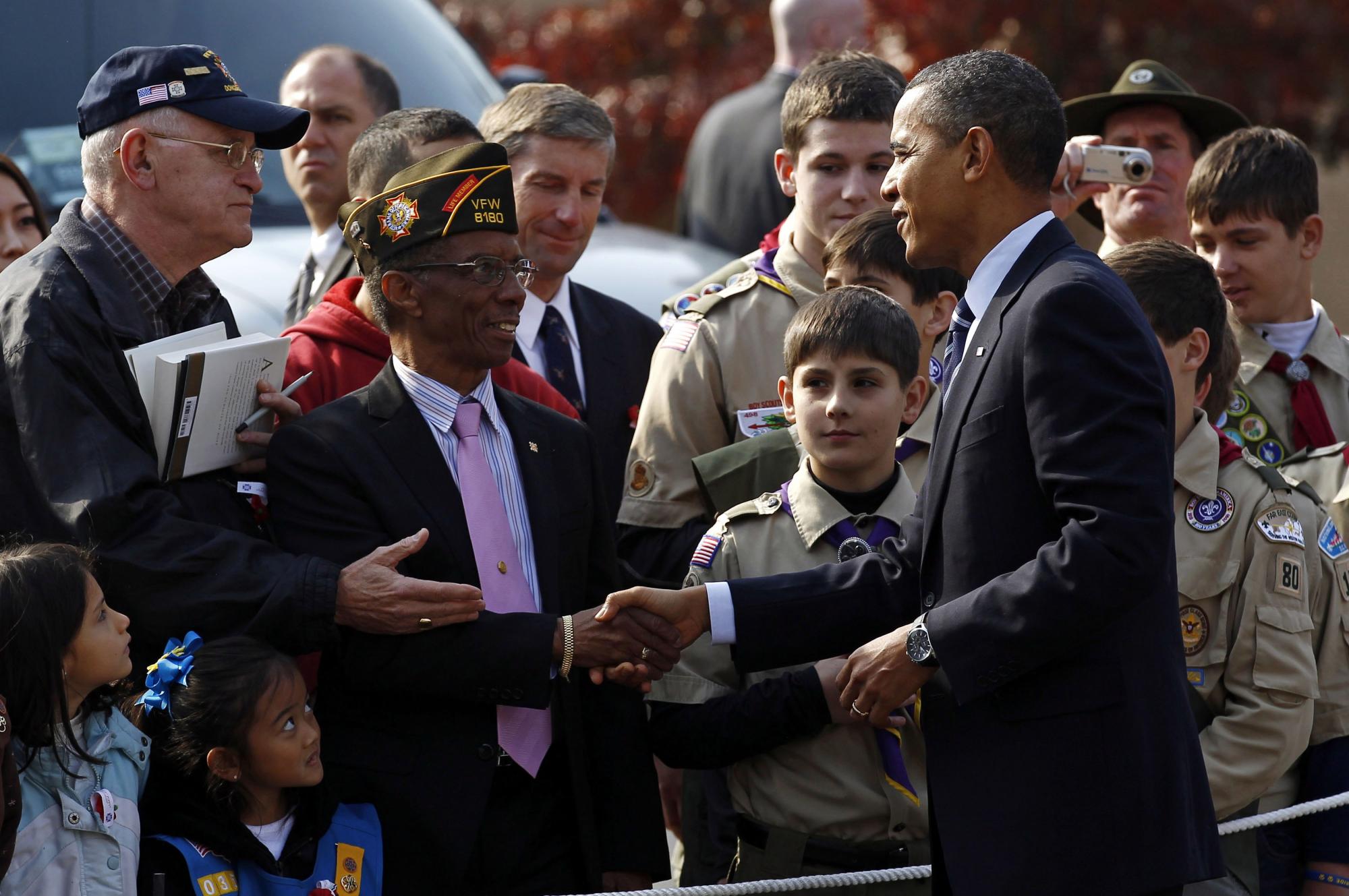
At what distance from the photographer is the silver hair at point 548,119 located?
5133mm

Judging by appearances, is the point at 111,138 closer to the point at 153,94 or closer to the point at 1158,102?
the point at 153,94

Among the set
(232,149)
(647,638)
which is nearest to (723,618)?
(647,638)

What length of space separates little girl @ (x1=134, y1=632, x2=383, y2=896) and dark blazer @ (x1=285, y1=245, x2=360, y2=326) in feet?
7.39

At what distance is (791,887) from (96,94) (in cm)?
238

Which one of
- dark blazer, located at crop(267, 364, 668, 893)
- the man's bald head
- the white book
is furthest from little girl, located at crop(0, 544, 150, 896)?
the man's bald head

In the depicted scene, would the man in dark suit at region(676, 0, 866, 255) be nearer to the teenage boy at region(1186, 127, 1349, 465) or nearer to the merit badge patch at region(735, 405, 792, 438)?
the teenage boy at region(1186, 127, 1349, 465)

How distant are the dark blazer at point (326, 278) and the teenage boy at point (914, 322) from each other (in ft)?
5.56

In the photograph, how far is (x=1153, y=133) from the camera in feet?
19.7

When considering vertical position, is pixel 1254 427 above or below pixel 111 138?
below

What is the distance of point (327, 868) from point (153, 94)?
173 cm

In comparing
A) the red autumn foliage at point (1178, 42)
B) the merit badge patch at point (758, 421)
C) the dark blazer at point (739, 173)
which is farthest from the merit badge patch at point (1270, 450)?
the red autumn foliage at point (1178, 42)

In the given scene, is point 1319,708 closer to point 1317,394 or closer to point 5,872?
point 1317,394

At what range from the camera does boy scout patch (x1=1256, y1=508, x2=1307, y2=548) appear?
4.16 m

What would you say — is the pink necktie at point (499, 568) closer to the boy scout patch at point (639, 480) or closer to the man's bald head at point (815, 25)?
the boy scout patch at point (639, 480)
